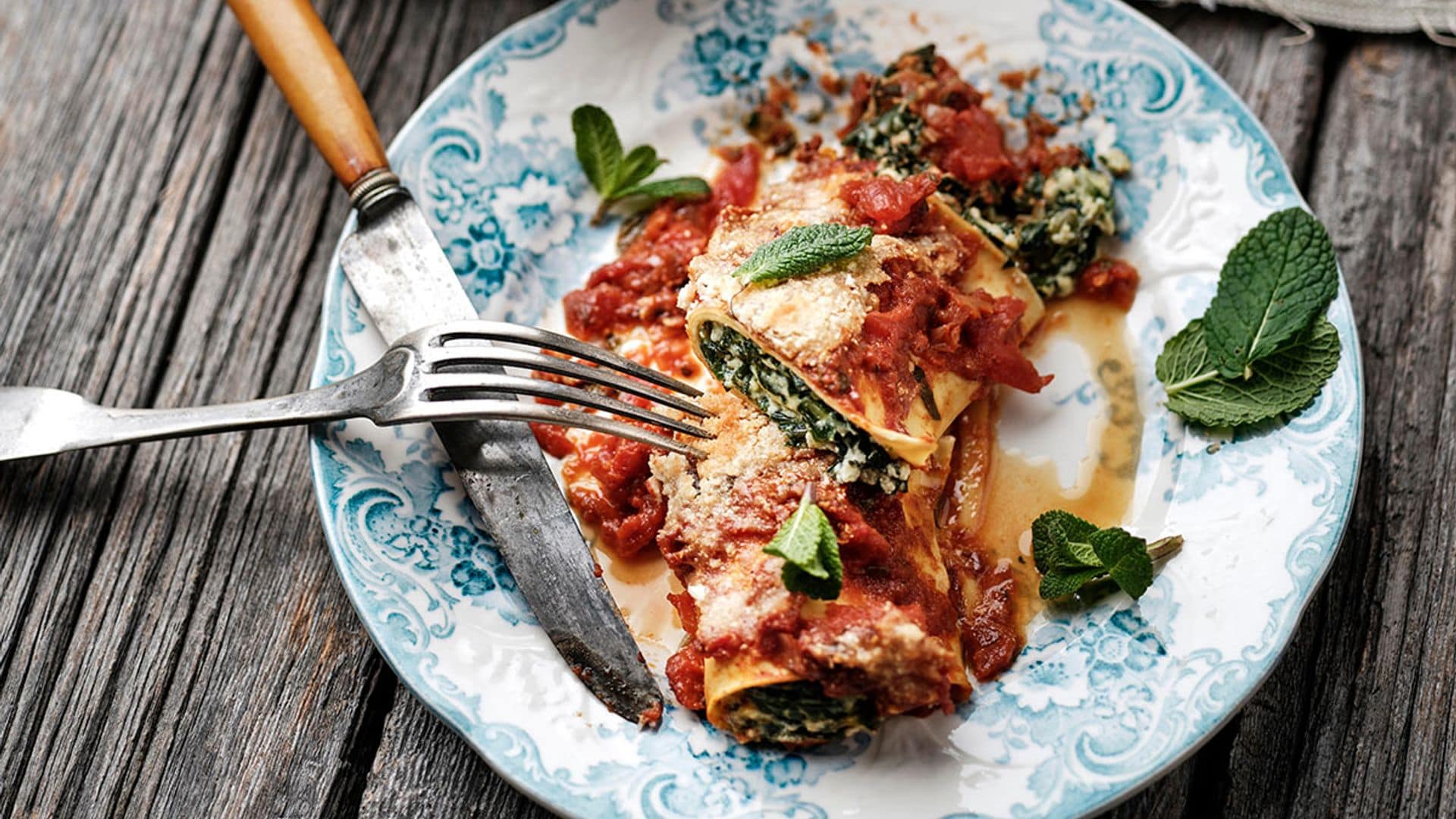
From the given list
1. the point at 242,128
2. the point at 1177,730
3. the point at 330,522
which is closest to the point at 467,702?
the point at 330,522

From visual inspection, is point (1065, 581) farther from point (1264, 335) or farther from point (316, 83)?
point (316, 83)

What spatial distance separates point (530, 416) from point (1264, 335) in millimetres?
2296

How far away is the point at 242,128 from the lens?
4.77 m

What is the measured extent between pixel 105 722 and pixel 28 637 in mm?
426

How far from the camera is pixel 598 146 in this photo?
426 cm

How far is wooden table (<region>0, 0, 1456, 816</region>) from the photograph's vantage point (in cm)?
374

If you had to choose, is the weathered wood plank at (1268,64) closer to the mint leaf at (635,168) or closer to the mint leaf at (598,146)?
the mint leaf at (635,168)

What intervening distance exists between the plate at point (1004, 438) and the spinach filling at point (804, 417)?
73 centimetres

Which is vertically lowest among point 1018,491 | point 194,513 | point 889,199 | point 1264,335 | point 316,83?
point 1018,491

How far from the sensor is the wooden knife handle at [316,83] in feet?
13.1

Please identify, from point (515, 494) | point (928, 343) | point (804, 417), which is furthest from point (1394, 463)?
point (515, 494)

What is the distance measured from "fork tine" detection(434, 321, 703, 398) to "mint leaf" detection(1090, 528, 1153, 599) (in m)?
1.29

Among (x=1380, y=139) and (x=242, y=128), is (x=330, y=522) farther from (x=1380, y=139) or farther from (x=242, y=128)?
(x=1380, y=139)

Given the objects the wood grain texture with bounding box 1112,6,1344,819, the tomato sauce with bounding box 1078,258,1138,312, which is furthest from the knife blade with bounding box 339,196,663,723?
the wood grain texture with bounding box 1112,6,1344,819
